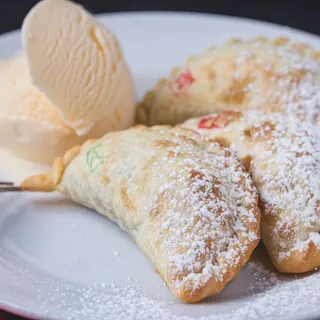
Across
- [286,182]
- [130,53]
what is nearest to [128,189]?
[286,182]

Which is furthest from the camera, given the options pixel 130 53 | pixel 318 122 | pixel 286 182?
pixel 130 53

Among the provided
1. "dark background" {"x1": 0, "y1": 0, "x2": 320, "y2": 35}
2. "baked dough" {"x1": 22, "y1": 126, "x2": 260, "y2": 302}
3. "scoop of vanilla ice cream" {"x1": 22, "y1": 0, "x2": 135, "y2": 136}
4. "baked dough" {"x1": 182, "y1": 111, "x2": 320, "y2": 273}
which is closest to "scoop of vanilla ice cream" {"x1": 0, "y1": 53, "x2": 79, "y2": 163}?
"scoop of vanilla ice cream" {"x1": 22, "y1": 0, "x2": 135, "y2": 136}

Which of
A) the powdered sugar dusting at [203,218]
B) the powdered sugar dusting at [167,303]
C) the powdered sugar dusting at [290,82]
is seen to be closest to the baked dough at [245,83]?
the powdered sugar dusting at [290,82]

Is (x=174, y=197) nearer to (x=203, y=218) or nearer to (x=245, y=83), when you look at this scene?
(x=203, y=218)

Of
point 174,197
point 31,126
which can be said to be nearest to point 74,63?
point 31,126

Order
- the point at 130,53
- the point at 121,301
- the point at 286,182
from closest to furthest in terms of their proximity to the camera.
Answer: the point at 121,301
the point at 286,182
the point at 130,53

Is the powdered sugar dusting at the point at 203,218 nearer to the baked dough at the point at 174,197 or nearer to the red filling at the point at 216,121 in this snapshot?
the baked dough at the point at 174,197

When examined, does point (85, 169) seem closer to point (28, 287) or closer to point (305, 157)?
point (28, 287)
